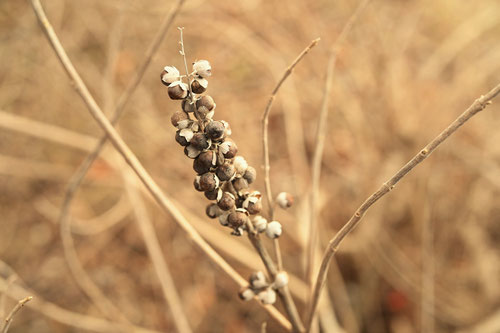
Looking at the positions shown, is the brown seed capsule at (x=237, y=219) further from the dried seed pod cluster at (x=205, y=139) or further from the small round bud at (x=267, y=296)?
the small round bud at (x=267, y=296)

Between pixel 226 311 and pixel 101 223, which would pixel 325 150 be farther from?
pixel 101 223

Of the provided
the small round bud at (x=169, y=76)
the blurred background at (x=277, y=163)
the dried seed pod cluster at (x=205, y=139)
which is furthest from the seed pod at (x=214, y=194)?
the blurred background at (x=277, y=163)

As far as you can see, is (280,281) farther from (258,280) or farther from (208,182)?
(208,182)

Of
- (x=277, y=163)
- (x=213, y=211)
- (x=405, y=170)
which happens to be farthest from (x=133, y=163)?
(x=277, y=163)

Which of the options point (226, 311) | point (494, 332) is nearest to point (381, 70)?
point (494, 332)

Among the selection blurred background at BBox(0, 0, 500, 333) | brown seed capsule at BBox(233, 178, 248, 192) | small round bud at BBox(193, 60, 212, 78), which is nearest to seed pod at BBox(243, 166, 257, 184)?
brown seed capsule at BBox(233, 178, 248, 192)
